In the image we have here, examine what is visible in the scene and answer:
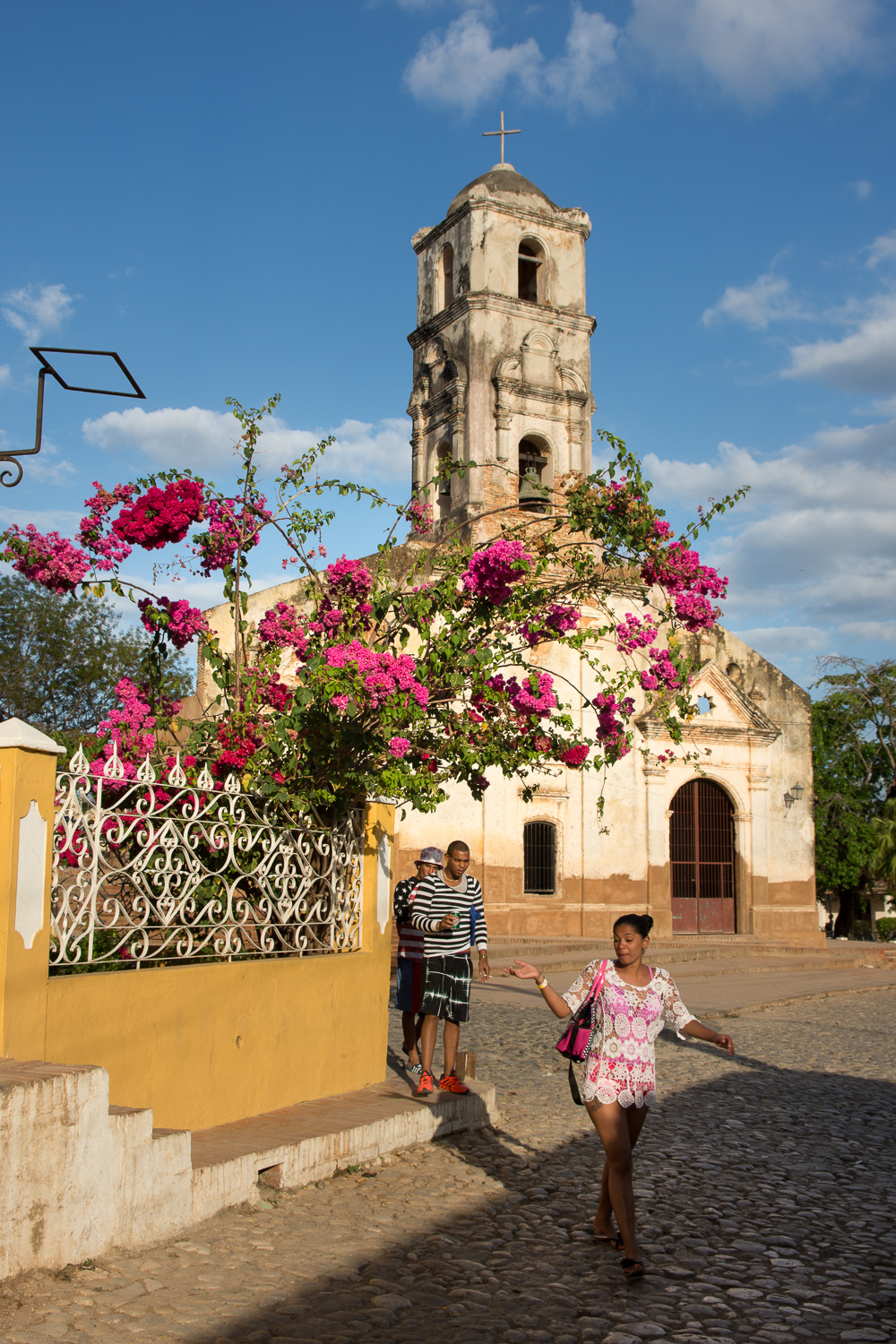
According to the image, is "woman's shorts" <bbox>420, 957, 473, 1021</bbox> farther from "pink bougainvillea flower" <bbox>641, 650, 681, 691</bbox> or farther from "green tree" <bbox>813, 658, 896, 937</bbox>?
"green tree" <bbox>813, 658, 896, 937</bbox>

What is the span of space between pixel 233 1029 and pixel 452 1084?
5.54 feet

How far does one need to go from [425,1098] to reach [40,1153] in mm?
3181

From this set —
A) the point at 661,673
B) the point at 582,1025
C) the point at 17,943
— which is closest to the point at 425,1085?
the point at 582,1025

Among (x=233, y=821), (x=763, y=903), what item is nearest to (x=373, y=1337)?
(x=233, y=821)

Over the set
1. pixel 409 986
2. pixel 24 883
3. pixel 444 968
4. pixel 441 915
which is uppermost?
pixel 24 883

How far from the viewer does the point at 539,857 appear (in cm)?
2172

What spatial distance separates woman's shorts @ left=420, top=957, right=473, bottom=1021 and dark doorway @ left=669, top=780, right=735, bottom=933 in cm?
1689

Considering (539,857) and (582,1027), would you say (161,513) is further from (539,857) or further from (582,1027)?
(539,857)

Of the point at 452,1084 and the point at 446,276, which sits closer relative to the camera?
the point at 452,1084

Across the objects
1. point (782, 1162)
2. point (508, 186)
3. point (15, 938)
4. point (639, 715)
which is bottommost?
point (782, 1162)

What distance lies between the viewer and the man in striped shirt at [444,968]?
6930 millimetres

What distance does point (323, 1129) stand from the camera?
5.82m

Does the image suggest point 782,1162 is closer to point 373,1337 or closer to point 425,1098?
point 425,1098

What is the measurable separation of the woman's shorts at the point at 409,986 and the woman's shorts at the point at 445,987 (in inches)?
53.6
